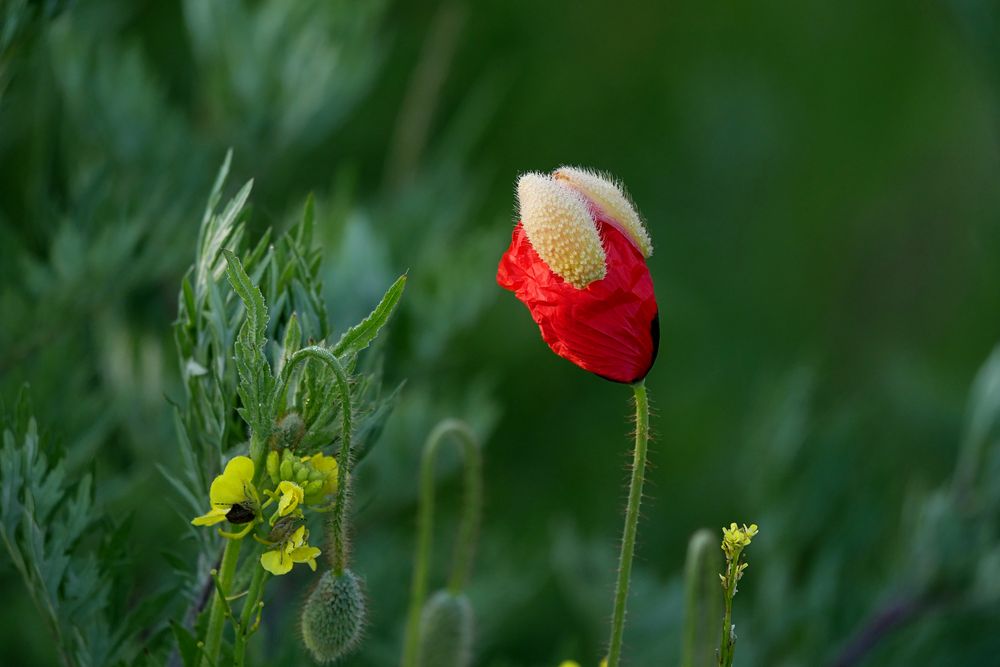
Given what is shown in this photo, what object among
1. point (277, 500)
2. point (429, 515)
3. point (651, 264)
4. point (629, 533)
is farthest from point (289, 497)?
point (651, 264)

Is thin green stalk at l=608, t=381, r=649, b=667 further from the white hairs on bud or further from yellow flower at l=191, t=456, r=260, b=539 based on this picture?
yellow flower at l=191, t=456, r=260, b=539

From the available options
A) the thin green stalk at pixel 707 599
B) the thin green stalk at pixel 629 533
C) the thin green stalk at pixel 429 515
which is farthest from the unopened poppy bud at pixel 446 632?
the thin green stalk at pixel 629 533

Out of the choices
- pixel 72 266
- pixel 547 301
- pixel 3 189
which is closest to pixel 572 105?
pixel 3 189

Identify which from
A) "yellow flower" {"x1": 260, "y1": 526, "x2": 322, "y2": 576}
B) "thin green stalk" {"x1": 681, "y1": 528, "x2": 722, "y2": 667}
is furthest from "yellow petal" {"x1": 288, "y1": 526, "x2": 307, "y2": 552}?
"thin green stalk" {"x1": 681, "y1": 528, "x2": 722, "y2": 667}

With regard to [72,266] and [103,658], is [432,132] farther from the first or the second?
[103,658]

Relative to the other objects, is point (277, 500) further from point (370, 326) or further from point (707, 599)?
point (707, 599)

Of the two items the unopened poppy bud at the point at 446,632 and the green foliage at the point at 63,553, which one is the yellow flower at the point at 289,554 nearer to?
the green foliage at the point at 63,553
